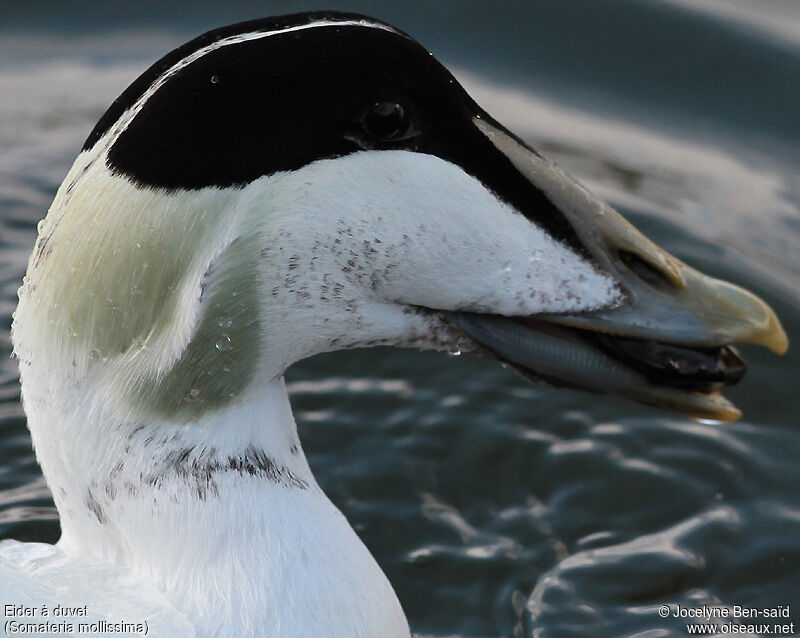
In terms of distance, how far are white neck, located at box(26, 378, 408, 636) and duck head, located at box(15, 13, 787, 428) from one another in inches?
3.9

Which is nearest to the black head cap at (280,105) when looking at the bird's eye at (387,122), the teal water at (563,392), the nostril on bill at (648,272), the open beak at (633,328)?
the bird's eye at (387,122)

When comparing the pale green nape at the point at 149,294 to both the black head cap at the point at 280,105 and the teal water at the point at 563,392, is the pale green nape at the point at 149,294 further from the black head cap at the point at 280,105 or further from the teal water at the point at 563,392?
the teal water at the point at 563,392

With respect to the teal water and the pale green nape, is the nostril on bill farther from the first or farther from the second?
the teal water

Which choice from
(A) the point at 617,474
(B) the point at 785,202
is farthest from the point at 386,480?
(B) the point at 785,202

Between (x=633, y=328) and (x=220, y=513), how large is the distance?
846 mm

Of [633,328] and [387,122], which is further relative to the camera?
[633,328]

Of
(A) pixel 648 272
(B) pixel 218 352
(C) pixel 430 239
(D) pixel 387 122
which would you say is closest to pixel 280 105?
(D) pixel 387 122

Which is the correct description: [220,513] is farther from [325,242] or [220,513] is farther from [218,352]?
[325,242]

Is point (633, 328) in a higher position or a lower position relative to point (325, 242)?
lower

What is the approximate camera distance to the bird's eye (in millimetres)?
2139

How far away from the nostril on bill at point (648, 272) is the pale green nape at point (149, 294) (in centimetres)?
71

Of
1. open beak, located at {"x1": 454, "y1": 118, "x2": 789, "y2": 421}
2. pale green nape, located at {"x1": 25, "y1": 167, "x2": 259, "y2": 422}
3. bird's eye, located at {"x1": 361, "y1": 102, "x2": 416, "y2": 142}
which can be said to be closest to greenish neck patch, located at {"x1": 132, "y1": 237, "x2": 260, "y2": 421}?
pale green nape, located at {"x1": 25, "y1": 167, "x2": 259, "y2": 422}

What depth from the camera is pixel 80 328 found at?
7.27ft

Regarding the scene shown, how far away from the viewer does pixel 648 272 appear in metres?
2.36
